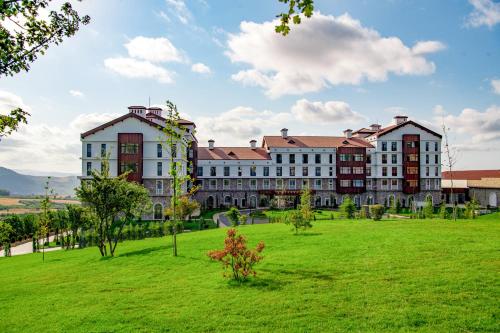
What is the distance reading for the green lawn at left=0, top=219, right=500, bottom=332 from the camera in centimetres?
855

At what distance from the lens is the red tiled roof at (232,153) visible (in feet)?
196

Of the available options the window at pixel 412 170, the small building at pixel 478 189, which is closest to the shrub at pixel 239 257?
the small building at pixel 478 189

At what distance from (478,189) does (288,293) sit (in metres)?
65.5

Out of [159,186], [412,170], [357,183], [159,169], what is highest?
[412,170]

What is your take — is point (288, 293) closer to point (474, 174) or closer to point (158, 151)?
point (158, 151)

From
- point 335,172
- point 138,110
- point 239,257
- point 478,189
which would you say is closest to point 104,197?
point 239,257

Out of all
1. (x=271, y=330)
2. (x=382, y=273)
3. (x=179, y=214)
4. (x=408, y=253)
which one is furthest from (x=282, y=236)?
(x=179, y=214)

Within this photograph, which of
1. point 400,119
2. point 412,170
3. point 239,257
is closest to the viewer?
point 239,257

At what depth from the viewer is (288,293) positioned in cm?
1066

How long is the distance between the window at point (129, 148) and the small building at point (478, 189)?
5053 centimetres

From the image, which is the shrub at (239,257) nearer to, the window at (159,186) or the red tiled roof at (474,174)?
the window at (159,186)

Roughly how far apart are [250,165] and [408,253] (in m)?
45.0

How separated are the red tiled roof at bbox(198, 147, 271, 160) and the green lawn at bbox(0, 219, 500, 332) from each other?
1673 inches

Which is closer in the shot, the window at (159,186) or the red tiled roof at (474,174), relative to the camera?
the window at (159,186)
